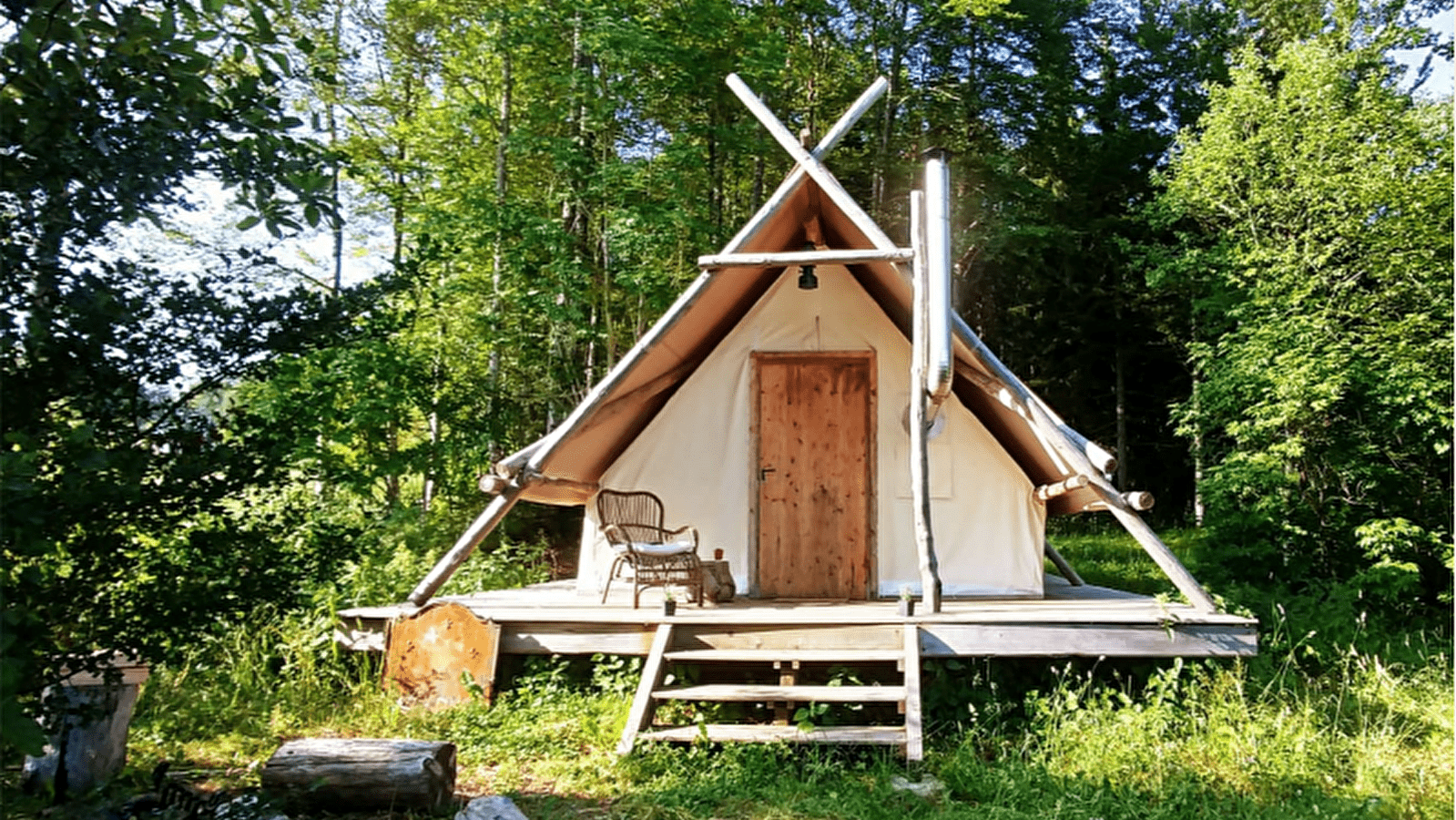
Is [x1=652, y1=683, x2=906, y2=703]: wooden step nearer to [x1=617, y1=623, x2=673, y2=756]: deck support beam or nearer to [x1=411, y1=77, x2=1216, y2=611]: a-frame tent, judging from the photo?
[x1=617, y1=623, x2=673, y2=756]: deck support beam

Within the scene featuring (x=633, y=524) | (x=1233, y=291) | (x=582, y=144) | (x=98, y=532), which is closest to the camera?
(x=98, y=532)

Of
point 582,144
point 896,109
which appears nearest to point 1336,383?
point 896,109

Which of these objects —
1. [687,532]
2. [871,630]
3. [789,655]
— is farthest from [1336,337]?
[789,655]

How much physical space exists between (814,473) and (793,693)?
260 cm

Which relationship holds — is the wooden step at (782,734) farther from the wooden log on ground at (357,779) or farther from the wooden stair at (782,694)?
the wooden log on ground at (357,779)

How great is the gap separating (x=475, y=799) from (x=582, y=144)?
903 cm

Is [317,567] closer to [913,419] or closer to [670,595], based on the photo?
[670,595]

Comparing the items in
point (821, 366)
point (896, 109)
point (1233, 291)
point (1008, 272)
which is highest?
point (896, 109)

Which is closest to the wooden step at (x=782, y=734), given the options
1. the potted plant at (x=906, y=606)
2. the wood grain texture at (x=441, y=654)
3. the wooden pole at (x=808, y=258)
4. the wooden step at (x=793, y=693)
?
the wooden step at (x=793, y=693)

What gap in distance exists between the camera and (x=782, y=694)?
16.1 feet

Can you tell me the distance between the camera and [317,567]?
3.12 meters

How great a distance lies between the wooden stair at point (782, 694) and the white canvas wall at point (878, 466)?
1.68 metres

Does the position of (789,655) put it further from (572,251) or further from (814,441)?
(572,251)

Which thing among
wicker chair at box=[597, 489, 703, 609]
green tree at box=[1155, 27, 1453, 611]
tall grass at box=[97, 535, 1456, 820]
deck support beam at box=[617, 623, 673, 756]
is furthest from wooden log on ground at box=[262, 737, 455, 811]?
green tree at box=[1155, 27, 1453, 611]
